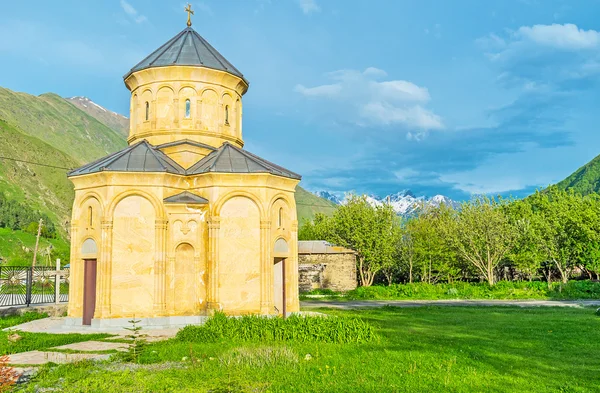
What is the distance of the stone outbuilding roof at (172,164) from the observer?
17.5 meters

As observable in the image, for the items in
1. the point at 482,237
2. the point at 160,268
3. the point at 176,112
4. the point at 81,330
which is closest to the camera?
the point at 81,330

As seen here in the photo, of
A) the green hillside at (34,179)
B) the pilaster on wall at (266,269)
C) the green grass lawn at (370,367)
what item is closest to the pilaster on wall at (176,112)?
the pilaster on wall at (266,269)

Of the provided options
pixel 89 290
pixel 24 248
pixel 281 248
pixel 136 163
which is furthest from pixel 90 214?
pixel 24 248

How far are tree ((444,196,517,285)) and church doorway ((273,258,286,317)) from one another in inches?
834

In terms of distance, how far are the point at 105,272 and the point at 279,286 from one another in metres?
6.50

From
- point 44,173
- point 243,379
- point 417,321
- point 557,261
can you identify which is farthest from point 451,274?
point 44,173

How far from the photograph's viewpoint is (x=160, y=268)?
17.1 meters

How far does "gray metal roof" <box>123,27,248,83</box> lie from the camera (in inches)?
812

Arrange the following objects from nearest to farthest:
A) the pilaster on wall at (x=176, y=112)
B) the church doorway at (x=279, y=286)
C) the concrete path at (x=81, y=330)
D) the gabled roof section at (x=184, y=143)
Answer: the concrete path at (x=81, y=330) → the church doorway at (x=279, y=286) → the gabled roof section at (x=184, y=143) → the pilaster on wall at (x=176, y=112)

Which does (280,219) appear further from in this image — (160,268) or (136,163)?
(136,163)

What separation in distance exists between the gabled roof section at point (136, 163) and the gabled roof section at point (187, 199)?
87 centimetres

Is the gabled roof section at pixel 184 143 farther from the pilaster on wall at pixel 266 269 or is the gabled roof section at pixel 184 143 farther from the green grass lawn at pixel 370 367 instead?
the green grass lawn at pixel 370 367

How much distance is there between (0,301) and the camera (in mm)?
23781

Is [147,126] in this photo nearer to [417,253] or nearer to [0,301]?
[0,301]
